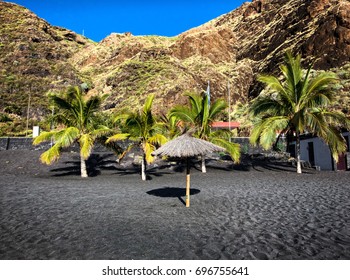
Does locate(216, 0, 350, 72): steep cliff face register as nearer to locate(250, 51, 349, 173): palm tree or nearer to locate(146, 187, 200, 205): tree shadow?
locate(250, 51, 349, 173): palm tree

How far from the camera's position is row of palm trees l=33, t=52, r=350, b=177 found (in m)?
15.0

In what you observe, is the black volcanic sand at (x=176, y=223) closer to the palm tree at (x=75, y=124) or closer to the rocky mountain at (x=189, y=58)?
the palm tree at (x=75, y=124)

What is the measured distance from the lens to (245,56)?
276 feet

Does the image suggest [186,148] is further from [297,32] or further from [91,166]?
[297,32]

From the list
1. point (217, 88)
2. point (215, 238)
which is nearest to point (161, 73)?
point (217, 88)

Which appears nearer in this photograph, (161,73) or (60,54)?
(161,73)

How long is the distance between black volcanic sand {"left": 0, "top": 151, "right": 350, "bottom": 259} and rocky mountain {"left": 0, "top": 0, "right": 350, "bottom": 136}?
37.4 metres

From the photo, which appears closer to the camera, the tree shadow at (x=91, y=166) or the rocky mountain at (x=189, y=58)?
the tree shadow at (x=91, y=166)

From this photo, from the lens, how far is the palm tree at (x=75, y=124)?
15.6 metres

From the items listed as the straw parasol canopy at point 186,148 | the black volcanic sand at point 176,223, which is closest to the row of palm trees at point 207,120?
the black volcanic sand at point 176,223

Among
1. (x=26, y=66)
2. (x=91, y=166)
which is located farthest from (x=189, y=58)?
(x=91, y=166)

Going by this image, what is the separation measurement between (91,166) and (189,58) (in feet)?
228

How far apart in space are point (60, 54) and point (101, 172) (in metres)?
77.2

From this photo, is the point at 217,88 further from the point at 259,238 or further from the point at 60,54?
the point at 259,238
